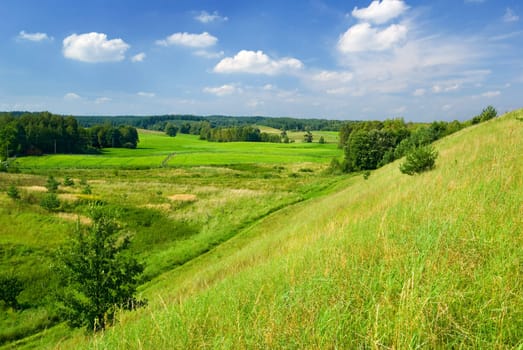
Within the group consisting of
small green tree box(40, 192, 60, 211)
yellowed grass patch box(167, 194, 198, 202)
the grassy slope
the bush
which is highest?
the bush

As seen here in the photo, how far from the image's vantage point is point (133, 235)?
27.1 meters

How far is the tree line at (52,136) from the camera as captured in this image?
10169 centimetres

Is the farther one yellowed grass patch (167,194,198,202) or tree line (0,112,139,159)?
tree line (0,112,139,159)

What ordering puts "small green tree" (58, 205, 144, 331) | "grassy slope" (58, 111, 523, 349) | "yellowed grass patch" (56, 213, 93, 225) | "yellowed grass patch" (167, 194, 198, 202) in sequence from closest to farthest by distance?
"grassy slope" (58, 111, 523, 349), "small green tree" (58, 205, 144, 331), "yellowed grass patch" (56, 213, 93, 225), "yellowed grass patch" (167, 194, 198, 202)

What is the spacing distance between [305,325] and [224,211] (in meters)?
32.1

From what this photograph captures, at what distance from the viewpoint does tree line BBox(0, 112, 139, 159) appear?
102m

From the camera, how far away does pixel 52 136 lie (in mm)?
114625

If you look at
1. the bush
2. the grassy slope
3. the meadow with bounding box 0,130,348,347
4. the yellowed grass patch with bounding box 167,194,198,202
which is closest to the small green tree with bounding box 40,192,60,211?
the meadow with bounding box 0,130,348,347

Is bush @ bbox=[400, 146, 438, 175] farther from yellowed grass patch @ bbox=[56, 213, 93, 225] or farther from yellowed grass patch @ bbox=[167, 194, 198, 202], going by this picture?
yellowed grass patch @ bbox=[167, 194, 198, 202]

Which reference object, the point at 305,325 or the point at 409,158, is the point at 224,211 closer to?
the point at 409,158

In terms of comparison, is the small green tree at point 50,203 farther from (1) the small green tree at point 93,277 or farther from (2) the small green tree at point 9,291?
(1) the small green tree at point 93,277

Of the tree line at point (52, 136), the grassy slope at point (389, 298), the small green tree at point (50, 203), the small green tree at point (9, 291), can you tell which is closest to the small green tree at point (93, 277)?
the small green tree at point (9, 291)

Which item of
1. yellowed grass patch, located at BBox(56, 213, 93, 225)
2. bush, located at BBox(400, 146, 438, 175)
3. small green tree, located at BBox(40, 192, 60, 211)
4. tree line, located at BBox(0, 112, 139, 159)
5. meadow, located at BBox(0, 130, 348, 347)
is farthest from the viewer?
tree line, located at BBox(0, 112, 139, 159)

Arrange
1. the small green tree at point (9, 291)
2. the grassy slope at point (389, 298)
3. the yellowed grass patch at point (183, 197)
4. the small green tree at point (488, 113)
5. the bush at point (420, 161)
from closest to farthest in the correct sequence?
the grassy slope at point (389, 298) → the small green tree at point (9, 291) → the bush at point (420, 161) → the yellowed grass patch at point (183, 197) → the small green tree at point (488, 113)
